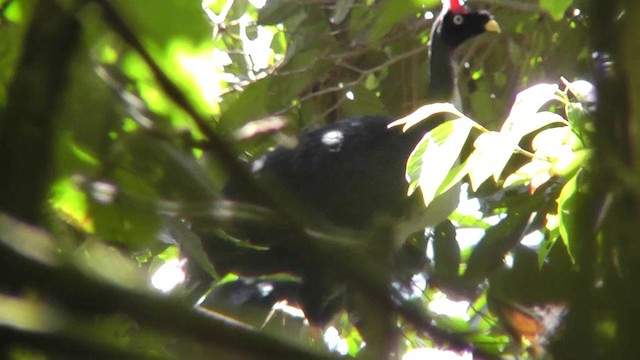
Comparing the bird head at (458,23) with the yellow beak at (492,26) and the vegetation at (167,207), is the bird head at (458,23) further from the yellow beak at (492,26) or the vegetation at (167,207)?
the vegetation at (167,207)

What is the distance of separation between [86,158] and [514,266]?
0.62 ft

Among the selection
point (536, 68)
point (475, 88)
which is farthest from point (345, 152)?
point (536, 68)

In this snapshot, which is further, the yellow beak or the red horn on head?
the red horn on head

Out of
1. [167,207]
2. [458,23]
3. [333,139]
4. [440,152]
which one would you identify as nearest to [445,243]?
[440,152]

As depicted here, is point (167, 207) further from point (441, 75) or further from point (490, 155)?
point (441, 75)

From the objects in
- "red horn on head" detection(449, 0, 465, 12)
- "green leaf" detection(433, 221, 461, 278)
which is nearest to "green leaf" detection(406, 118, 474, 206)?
"green leaf" detection(433, 221, 461, 278)

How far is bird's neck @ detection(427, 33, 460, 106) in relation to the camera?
7.47ft

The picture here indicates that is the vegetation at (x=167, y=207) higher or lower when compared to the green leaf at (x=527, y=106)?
lower

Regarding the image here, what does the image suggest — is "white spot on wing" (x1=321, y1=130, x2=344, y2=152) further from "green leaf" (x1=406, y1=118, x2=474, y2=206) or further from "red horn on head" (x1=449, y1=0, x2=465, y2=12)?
"green leaf" (x1=406, y1=118, x2=474, y2=206)

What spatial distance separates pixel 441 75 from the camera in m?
2.33

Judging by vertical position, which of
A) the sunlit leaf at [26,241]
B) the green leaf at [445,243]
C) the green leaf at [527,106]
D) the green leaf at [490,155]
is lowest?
the sunlit leaf at [26,241]

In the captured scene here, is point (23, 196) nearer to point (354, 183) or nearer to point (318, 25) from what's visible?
point (318, 25)

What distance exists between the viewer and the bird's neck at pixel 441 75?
2.28 metres

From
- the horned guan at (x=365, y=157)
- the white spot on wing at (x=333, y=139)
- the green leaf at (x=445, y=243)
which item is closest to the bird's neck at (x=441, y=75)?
the horned guan at (x=365, y=157)
